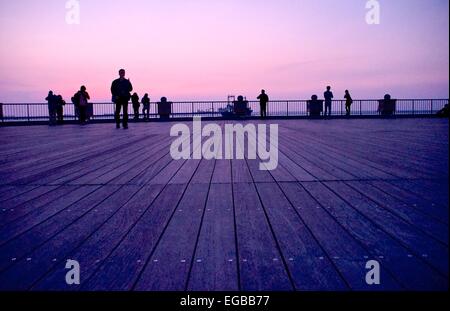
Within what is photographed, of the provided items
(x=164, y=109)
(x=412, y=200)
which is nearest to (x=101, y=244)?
(x=412, y=200)

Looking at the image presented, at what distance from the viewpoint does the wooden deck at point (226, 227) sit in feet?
7.09

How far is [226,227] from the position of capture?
3.08 meters

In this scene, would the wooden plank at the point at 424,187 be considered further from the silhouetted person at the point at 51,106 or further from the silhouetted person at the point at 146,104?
the silhouetted person at the point at 146,104

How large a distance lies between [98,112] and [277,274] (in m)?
28.4

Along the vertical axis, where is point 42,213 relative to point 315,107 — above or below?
below

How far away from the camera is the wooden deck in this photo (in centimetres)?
216

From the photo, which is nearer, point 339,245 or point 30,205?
point 339,245

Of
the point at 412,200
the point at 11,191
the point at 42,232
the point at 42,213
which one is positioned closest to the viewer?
the point at 42,232

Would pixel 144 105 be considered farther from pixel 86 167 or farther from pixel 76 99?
pixel 86 167

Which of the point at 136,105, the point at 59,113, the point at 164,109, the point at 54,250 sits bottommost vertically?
A: the point at 54,250
